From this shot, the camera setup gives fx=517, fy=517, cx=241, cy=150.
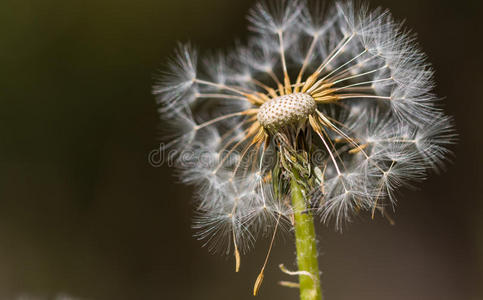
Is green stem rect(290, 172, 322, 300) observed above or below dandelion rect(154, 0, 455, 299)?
below

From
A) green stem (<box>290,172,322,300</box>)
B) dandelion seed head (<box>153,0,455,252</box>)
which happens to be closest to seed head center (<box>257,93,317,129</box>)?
dandelion seed head (<box>153,0,455,252</box>)

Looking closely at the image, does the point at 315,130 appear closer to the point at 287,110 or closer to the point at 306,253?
the point at 287,110

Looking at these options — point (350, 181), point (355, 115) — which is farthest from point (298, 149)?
point (355, 115)

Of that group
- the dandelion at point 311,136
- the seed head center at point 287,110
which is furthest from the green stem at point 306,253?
the seed head center at point 287,110

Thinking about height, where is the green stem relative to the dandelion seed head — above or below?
below

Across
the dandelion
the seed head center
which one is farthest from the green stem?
the seed head center

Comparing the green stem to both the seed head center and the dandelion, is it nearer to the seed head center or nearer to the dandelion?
the dandelion

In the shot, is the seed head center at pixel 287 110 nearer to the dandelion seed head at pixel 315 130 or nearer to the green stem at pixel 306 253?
the dandelion seed head at pixel 315 130

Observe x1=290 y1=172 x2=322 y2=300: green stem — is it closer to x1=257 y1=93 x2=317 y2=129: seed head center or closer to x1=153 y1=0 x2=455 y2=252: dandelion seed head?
x1=153 y1=0 x2=455 y2=252: dandelion seed head

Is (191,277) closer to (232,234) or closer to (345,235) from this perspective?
(345,235)
